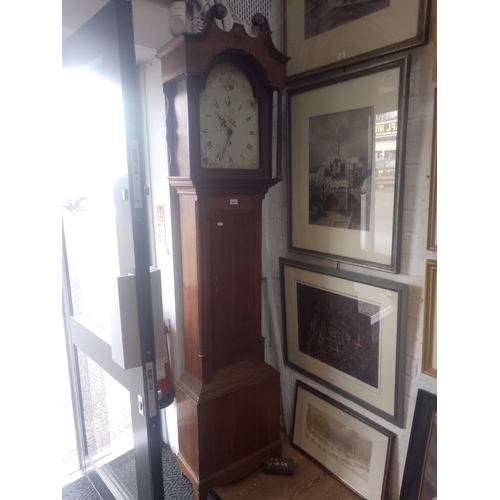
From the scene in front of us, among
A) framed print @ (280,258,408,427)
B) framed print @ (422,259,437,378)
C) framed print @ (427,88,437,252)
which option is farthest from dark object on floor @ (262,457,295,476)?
framed print @ (427,88,437,252)

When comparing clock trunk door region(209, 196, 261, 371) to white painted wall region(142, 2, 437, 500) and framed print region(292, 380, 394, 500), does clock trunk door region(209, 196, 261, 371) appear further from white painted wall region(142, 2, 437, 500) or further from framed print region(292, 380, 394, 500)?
framed print region(292, 380, 394, 500)

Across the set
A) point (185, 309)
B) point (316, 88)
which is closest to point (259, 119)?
point (316, 88)

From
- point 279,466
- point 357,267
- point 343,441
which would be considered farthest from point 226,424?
point 357,267

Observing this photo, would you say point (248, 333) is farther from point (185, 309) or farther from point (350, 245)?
point (350, 245)

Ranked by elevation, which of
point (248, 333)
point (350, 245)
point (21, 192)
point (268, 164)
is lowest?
point (248, 333)

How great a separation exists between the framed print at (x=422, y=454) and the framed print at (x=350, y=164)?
1.74ft

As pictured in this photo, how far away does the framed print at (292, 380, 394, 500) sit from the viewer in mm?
1572

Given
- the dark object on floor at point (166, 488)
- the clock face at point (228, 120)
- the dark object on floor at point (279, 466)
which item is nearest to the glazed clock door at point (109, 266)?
the dark object on floor at point (166, 488)

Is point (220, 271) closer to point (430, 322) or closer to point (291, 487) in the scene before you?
→ point (430, 322)

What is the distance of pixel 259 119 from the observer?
5.14 ft

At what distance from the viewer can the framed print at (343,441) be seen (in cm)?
157

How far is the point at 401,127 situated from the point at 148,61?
112cm

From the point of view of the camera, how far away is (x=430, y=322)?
1348mm

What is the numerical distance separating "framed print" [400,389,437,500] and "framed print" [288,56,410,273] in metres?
0.53
